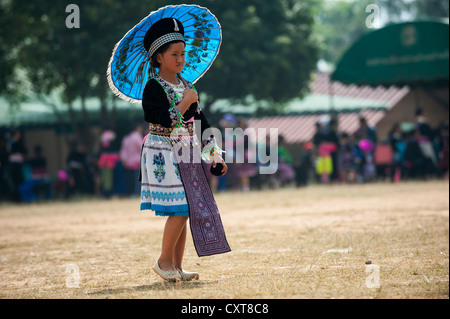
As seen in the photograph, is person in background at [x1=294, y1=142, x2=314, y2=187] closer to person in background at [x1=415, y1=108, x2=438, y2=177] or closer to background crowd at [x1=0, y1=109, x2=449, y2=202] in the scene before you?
background crowd at [x1=0, y1=109, x2=449, y2=202]

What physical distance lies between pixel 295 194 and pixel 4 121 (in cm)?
1068

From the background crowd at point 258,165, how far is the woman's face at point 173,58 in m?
11.6

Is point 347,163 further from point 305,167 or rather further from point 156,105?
point 156,105

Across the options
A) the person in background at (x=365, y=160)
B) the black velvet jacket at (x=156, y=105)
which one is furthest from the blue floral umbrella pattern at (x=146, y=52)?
the person in background at (x=365, y=160)

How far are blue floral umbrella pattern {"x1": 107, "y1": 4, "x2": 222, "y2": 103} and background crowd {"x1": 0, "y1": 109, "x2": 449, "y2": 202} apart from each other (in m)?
11.0

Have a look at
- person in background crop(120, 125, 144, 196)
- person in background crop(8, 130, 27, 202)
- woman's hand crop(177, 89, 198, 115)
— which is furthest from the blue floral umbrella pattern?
person in background crop(8, 130, 27, 202)

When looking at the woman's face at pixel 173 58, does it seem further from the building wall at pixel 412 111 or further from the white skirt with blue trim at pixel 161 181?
the building wall at pixel 412 111

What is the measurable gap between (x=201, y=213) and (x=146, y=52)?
1378 mm

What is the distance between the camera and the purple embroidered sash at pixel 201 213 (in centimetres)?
518

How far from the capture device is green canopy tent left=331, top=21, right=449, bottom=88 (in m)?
20.8

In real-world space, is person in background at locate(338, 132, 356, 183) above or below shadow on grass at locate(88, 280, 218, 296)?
above

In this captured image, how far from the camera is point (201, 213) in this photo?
5.21 meters

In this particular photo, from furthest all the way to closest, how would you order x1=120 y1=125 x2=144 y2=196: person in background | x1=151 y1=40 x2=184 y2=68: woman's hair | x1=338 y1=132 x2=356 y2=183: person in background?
x1=338 y1=132 x2=356 y2=183: person in background, x1=120 y1=125 x2=144 y2=196: person in background, x1=151 y1=40 x2=184 y2=68: woman's hair
